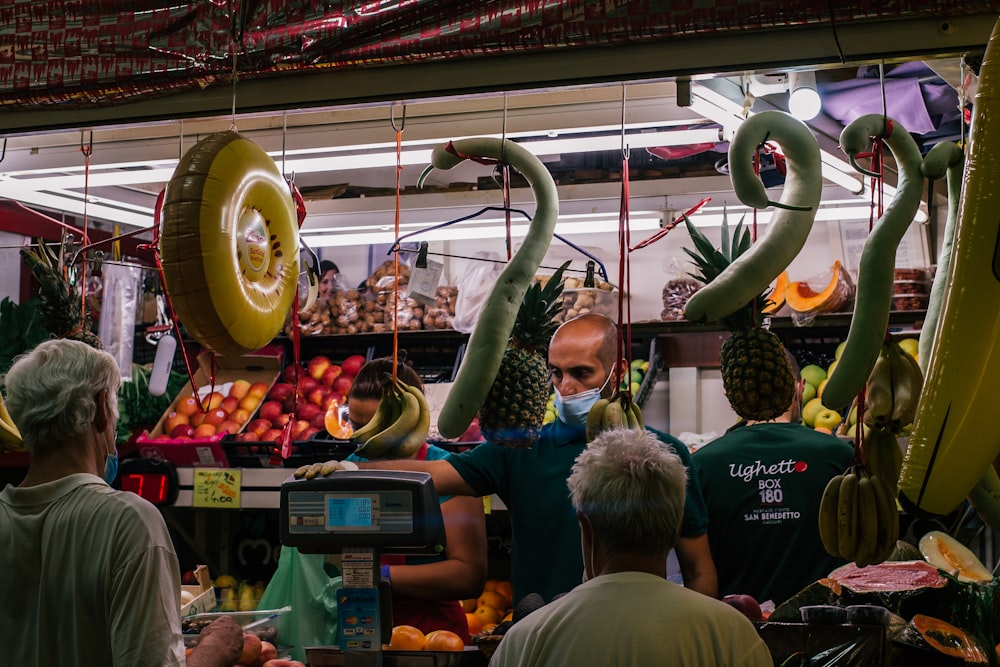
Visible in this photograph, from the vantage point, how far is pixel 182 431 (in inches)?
215

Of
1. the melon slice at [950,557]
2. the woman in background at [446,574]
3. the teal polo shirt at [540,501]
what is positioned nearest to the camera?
the teal polo shirt at [540,501]

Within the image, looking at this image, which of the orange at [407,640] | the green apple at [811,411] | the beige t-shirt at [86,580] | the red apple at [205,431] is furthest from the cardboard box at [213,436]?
the green apple at [811,411]

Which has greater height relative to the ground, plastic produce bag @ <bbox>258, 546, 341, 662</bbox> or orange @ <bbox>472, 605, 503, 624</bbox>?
plastic produce bag @ <bbox>258, 546, 341, 662</bbox>

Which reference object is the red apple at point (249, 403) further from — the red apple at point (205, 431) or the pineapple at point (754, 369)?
the pineapple at point (754, 369)

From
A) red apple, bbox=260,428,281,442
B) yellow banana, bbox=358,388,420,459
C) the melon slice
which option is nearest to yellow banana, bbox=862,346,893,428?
yellow banana, bbox=358,388,420,459

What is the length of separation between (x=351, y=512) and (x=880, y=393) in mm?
Result: 1287

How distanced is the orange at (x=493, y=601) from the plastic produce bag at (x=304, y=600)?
1.18 metres

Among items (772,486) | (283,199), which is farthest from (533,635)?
(772,486)

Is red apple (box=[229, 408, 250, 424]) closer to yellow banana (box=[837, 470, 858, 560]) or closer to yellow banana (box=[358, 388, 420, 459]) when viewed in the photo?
yellow banana (box=[358, 388, 420, 459])

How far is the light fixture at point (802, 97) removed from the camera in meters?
3.15

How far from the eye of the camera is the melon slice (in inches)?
137

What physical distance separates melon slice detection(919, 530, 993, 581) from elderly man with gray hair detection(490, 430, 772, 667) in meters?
2.00

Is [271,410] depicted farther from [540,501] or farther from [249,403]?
[540,501]

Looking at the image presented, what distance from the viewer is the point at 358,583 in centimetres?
239
